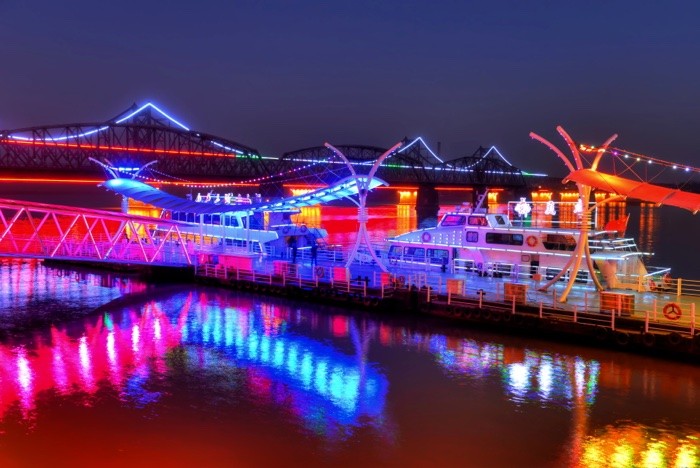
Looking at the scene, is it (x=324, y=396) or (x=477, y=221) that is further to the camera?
(x=477, y=221)

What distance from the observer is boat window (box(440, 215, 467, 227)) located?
1362 inches

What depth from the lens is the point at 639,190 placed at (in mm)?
24703

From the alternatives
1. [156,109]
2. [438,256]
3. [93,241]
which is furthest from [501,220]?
[156,109]

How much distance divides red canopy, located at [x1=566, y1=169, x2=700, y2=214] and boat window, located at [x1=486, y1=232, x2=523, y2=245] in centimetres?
633

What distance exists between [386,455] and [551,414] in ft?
18.3

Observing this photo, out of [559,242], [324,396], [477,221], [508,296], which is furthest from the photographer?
[477,221]

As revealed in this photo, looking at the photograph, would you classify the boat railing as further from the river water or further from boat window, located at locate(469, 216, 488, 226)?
the river water

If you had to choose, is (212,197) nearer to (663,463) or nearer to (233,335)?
(233,335)

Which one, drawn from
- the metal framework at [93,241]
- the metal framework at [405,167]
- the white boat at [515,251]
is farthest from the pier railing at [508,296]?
the metal framework at [405,167]

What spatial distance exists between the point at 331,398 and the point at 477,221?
57.5 feet

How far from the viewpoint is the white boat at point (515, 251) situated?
95.3 feet

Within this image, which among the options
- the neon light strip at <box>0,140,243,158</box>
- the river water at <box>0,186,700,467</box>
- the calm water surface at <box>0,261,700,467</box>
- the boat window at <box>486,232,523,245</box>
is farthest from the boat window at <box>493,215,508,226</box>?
the neon light strip at <box>0,140,243,158</box>

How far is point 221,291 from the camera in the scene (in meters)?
37.5

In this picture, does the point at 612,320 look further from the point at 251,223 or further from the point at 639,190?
the point at 251,223
